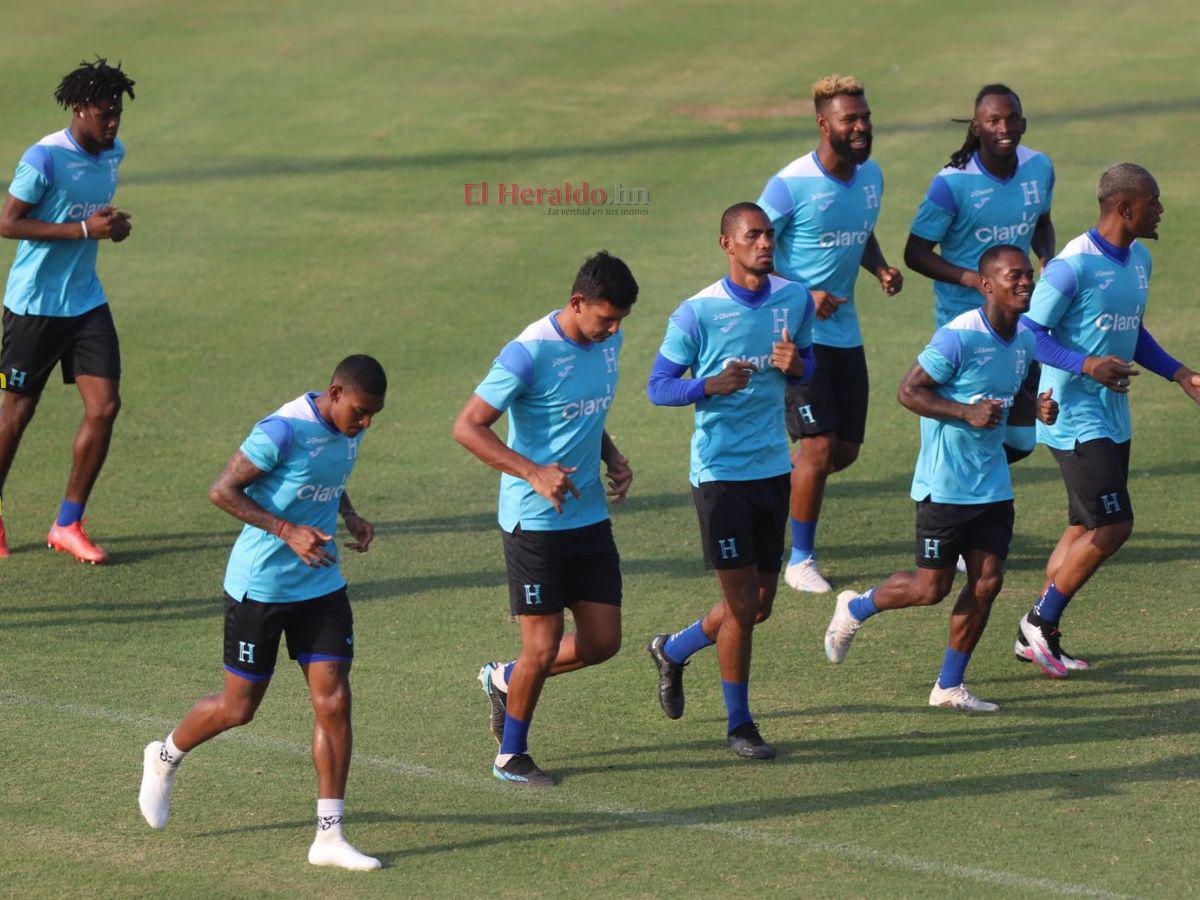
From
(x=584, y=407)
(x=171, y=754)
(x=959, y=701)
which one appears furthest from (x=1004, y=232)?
(x=171, y=754)

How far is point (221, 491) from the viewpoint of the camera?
701 centimetres

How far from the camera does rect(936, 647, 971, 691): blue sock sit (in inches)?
334

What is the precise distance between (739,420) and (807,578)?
2.46 meters

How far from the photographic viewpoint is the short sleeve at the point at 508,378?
7477 millimetres

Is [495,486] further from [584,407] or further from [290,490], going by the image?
[290,490]

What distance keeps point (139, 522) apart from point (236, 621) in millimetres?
4479

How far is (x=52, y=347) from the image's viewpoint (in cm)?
1073

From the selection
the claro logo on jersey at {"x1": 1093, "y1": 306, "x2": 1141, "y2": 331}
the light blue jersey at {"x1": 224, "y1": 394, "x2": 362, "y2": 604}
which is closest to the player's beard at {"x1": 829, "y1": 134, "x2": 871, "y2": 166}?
the claro logo on jersey at {"x1": 1093, "y1": 306, "x2": 1141, "y2": 331}

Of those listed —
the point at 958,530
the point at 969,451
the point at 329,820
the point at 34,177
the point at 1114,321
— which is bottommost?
the point at 329,820

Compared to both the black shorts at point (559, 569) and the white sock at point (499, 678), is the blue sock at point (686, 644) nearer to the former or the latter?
the black shorts at point (559, 569)

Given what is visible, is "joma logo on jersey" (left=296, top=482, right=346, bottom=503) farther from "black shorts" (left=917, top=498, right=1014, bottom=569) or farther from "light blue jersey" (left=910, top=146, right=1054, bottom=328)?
"light blue jersey" (left=910, top=146, right=1054, bottom=328)

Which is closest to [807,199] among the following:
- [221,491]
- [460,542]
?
[460,542]

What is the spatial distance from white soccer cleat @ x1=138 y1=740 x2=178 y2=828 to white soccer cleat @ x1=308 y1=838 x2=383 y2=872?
27.5 inches

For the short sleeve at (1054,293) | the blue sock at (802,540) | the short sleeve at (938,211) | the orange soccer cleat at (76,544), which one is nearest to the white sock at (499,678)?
the blue sock at (802,540)
